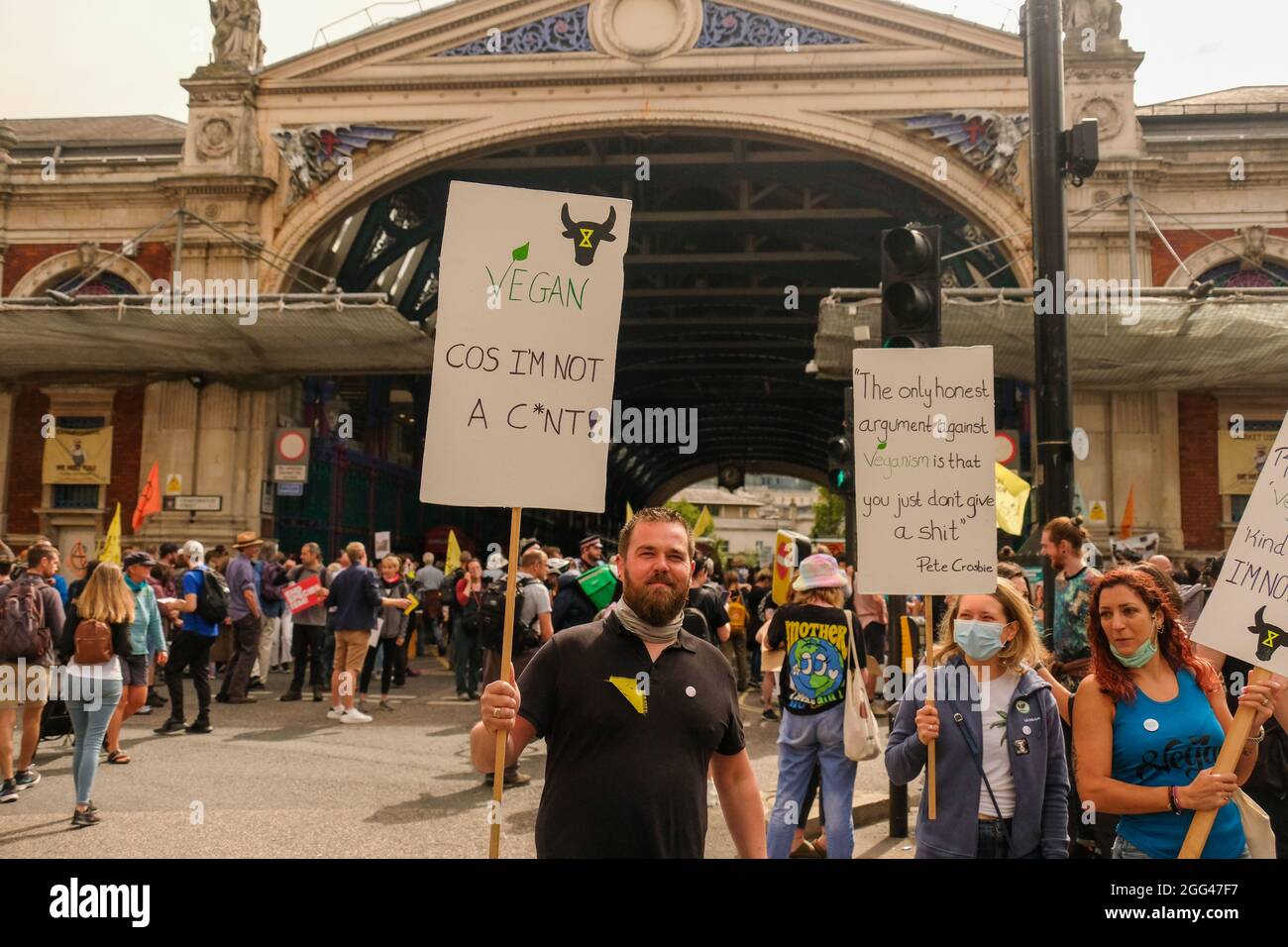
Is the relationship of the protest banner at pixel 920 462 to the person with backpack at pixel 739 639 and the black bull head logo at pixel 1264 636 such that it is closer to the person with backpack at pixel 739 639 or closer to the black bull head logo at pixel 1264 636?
the black bull head logo at pixel 1264 636

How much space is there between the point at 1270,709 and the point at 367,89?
2104 cm

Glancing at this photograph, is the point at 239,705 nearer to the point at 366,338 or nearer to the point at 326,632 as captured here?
the point at 326,632

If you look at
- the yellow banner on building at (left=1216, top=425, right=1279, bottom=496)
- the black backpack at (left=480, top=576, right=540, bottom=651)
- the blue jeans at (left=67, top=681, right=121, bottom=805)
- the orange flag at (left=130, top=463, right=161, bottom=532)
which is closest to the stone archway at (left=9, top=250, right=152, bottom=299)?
the orange flag at (left=130, top=463, right=161, bottom=532)

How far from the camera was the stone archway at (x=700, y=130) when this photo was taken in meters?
20.6

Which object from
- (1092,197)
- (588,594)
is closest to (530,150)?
(1092,197)

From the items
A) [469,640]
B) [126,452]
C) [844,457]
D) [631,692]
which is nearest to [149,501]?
[126,452]

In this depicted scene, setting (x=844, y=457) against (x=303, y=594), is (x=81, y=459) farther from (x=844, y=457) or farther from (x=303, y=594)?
(x=844, y=457)

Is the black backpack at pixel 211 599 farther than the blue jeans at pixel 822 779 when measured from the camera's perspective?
Yes

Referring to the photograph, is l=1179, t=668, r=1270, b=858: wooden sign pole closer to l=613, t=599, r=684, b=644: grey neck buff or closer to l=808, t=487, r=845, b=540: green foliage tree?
l=613, t=599, r=684, b=644: grey neck buff

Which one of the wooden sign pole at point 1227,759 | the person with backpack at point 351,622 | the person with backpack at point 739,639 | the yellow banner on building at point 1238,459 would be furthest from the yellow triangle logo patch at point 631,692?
the yellow banner on building at point 1238,459

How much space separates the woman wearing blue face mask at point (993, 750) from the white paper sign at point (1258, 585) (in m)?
0.63

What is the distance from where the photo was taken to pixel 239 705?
13.2 meters

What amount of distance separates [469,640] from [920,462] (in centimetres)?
1024

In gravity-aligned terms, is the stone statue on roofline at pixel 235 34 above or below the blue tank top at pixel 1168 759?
above
